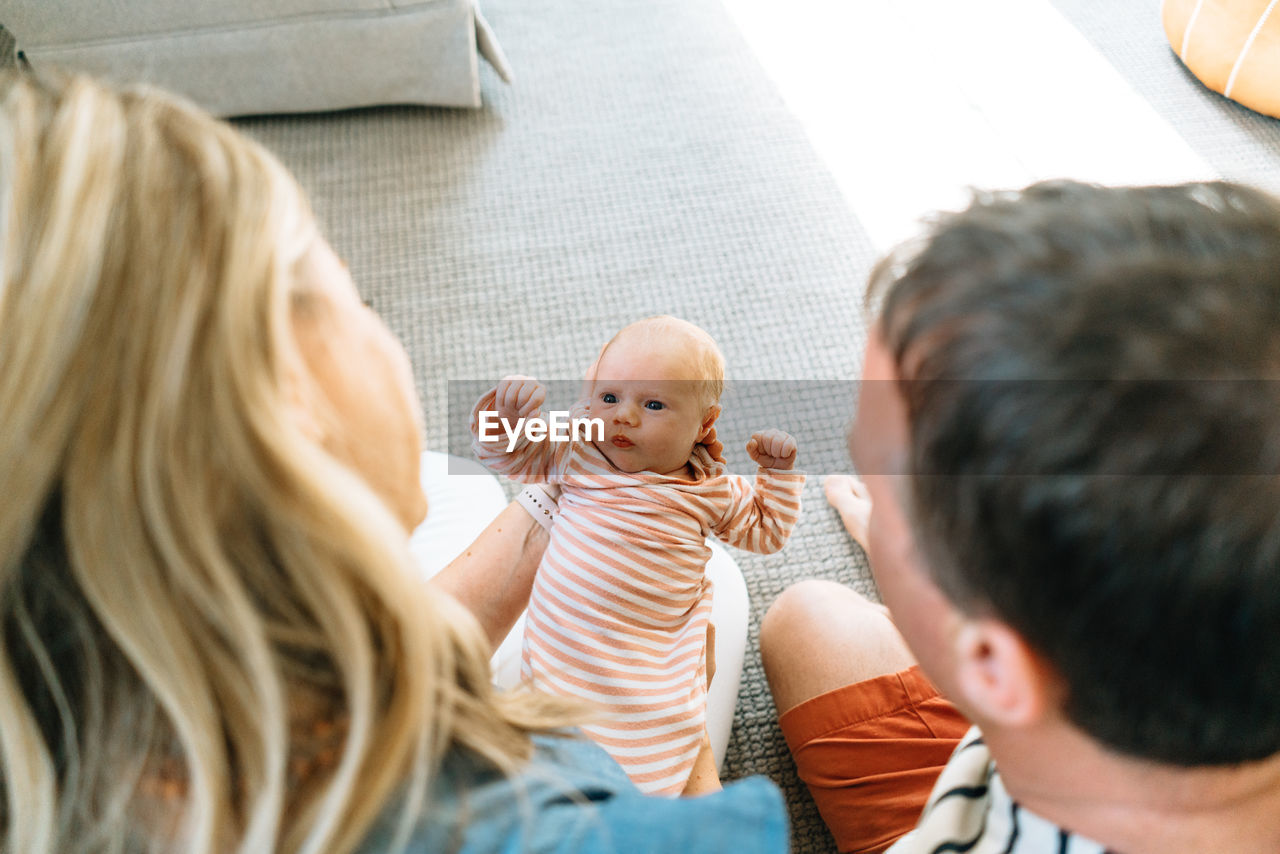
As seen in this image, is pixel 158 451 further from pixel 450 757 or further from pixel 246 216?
pixel 450 757

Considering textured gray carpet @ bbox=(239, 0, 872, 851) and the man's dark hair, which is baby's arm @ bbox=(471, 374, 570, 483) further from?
the man's dark hair

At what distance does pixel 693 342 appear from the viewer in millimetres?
946

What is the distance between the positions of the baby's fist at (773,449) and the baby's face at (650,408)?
7 cm

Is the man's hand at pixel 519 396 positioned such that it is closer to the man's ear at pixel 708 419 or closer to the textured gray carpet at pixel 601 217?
the man's ear at pixel 708 419

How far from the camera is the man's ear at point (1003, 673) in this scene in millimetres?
422

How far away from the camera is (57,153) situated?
0.35m

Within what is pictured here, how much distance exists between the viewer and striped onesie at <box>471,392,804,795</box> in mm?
815

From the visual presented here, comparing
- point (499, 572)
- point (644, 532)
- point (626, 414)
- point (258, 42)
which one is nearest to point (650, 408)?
point (626, 414)

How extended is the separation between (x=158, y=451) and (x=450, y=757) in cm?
22

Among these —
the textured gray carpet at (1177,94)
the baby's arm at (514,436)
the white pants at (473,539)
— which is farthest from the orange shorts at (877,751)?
the textured gray carpet at (1177,94)

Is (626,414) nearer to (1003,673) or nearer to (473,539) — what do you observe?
(473,539)

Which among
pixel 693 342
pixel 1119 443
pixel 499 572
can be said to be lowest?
pixel 499 572

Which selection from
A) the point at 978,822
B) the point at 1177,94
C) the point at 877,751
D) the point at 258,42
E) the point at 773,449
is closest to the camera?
the point at 978,822

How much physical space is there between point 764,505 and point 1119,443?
61cm
